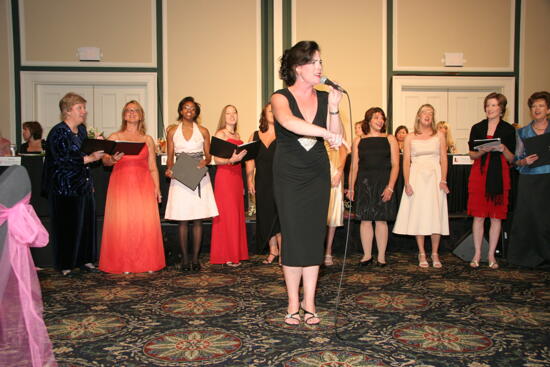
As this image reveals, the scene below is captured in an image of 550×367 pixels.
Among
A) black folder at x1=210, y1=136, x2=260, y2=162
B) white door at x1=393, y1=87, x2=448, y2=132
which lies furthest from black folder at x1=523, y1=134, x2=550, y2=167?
white door at x1=393, y1=87, x2=448, y2=132

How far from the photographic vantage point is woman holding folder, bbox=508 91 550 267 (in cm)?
491

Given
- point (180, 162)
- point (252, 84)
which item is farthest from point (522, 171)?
point (252, 84)

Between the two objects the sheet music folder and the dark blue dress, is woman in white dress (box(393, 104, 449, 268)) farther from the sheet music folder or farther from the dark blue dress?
the dark blue dress

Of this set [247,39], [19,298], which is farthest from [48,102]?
[19,298]

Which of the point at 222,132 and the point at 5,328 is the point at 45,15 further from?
the point at 5,328

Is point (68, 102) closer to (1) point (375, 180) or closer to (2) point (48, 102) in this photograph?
(1) point (375, 180)

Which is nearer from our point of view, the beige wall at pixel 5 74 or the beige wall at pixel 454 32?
the beige wall at pixel 5 74

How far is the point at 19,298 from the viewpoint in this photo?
194 cm

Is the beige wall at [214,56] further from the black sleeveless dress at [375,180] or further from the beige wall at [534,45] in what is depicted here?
the beige wall at [534,45]

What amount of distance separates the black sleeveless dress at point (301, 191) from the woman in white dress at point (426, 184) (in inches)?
86.9

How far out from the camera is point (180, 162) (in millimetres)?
4926

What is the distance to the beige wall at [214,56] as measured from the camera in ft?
30.9

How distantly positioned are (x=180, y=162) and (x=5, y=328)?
10.1 ft

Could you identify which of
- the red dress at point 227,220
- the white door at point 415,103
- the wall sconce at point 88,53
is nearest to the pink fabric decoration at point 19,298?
the red dress at point 227,220
